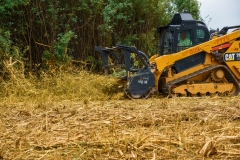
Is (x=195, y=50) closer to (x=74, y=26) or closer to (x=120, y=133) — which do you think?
(x=74, y=26)

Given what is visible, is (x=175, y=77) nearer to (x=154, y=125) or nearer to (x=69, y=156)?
(x=154, y=125)

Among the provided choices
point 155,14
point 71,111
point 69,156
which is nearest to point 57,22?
point 155,14

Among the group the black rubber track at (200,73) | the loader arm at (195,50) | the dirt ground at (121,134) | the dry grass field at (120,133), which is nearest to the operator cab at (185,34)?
the loader arm at (195,50)

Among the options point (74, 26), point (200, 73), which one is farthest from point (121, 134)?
point (74, 26)

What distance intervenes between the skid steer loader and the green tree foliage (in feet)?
9.33

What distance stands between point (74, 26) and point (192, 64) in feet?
17.0

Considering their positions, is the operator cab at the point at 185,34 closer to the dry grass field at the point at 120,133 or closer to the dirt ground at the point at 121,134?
the dry grass field at the point at 120,133

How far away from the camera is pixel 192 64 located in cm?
1077

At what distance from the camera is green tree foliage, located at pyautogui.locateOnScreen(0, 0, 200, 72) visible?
1302 cm

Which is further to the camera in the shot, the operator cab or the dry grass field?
the operator cab

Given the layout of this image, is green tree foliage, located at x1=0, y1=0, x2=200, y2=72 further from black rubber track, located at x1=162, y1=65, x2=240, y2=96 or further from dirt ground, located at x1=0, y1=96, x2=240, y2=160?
dirt ground, located at x1=0, y1=96, x2=240, y2=160

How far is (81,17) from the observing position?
14.7 m

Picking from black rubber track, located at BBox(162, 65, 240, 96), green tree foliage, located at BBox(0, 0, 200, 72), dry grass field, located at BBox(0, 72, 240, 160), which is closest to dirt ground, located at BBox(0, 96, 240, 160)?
dry grass field, located at BBox(0, 72, 240, 160)

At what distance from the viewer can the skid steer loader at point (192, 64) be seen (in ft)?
34.1
